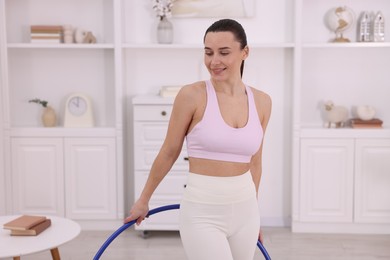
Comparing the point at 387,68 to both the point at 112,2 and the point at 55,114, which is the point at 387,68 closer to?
the point at 112,2

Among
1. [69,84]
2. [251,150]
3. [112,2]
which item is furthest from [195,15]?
[251,150]

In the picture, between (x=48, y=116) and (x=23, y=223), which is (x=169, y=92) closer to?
(x=48, y=116)

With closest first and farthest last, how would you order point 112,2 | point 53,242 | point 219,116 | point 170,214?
point 219,116
point 53,242
point 170,214
point 112,2

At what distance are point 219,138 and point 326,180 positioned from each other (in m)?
2.65

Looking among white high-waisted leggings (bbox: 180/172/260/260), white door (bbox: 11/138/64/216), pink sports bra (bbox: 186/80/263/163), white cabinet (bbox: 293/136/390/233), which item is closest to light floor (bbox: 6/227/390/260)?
white cabinet (bbox: 293/136/390/233)

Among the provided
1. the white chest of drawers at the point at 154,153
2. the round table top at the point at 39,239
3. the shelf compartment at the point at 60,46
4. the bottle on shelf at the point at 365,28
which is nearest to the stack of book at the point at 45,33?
the shelf compartment at the point at 60,46

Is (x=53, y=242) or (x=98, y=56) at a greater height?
(x=98, y=56)

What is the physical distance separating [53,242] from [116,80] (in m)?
1.79

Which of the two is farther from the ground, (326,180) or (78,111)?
Result: (78,111)

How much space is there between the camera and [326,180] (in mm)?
4367

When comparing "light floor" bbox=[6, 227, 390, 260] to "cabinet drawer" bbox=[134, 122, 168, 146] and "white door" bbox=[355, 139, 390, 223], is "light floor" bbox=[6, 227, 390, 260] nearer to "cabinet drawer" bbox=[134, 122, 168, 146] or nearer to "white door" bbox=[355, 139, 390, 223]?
"white door" bbox=[355, 139, 390, 223]

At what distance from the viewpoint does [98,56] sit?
4.61 m

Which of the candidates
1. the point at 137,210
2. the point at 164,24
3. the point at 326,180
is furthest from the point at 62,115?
the point at 137,210

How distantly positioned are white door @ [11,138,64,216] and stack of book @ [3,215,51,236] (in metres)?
1.45
